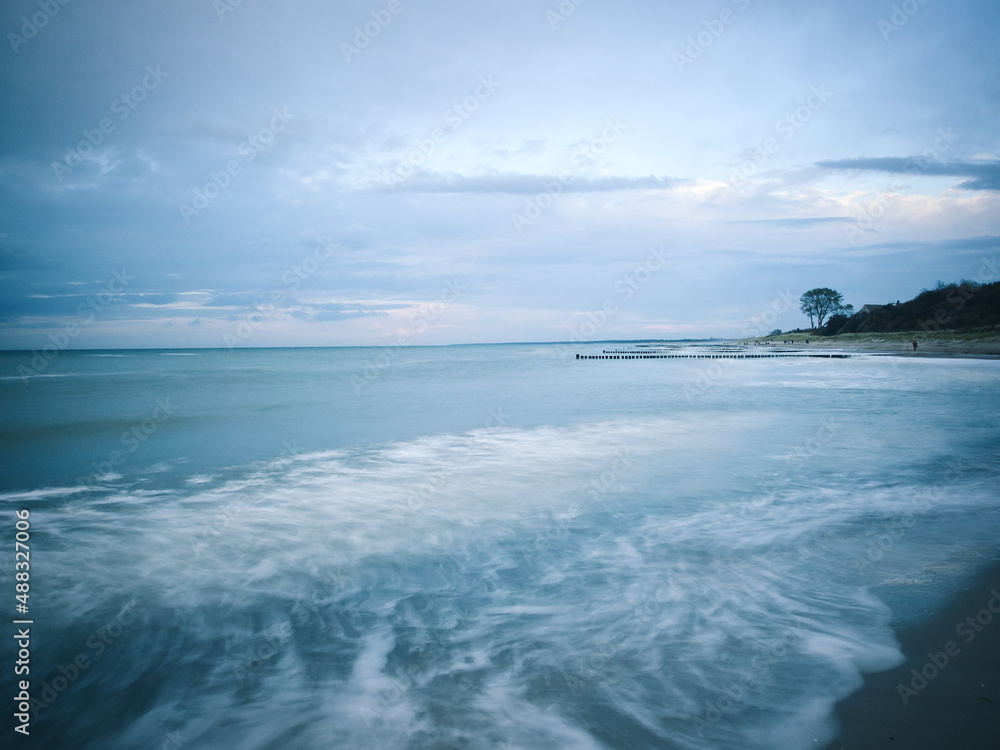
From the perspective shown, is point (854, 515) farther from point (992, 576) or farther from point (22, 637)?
point (22, 637)

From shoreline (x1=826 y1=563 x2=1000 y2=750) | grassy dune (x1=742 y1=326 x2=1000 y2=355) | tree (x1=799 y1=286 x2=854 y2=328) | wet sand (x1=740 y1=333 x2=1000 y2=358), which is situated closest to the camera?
shoreline (x1=826 y1=563 x2=1000 y2=750)

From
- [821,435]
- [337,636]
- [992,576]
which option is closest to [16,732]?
[337,636]

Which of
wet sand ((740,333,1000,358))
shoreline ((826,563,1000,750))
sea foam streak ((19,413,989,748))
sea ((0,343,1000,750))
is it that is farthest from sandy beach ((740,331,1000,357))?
shoreline ((826,563,1000,750))

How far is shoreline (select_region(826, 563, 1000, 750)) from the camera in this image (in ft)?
9.15

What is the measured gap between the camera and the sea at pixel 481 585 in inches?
129

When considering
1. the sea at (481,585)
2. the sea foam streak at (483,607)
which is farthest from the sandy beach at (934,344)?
the sea foam streak at (483,607)

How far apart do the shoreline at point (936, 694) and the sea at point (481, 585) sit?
121 millimetres

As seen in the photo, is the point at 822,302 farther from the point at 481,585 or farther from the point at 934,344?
the point at 481,585

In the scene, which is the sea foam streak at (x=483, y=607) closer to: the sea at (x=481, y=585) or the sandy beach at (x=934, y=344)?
the sea at (x=481, y=585)

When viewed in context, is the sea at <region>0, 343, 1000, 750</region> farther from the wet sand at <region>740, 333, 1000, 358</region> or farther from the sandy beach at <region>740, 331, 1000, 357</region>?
the sandy beach at <region>740, 331, 1000, 357</region>

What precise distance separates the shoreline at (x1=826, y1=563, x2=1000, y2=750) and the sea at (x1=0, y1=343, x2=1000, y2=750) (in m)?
0.12

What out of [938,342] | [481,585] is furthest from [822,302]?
[481,585]

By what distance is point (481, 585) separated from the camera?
5141mm

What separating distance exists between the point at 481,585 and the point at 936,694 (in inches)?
140
